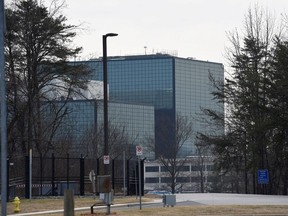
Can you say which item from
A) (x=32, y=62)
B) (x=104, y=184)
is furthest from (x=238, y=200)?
(x=32, y=62)

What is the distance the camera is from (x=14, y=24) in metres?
49.9

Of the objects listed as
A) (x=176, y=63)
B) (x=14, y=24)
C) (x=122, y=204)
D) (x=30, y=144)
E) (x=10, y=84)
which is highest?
(x=176, y=63)

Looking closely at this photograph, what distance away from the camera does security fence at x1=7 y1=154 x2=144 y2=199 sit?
41.6 metres

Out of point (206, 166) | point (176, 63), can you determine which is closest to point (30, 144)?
point (206, 166)

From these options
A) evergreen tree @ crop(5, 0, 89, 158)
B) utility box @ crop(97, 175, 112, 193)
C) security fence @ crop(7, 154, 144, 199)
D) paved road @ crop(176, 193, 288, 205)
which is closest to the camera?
utility box @ crop(97, 175, 112, 193)

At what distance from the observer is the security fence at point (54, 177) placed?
41.6 m

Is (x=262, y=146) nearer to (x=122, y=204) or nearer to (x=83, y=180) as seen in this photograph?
(x=83, y=180)

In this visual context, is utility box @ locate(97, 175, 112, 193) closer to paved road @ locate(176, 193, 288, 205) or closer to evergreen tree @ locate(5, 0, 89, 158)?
paved road @ locate(176, 193, 288, 205)

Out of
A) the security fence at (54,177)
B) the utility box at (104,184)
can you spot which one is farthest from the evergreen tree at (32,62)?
the utility box at (104,184)

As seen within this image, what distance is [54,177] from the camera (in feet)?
145

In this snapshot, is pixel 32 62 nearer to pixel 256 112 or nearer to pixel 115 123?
pixel 256 112

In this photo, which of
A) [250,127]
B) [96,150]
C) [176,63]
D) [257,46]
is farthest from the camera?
[176,63]

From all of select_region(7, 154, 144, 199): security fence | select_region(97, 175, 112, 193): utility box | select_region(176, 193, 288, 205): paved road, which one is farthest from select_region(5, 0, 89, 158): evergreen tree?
select_region(97, 175, 112, 193): utility box

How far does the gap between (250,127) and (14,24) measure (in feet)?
73.0
